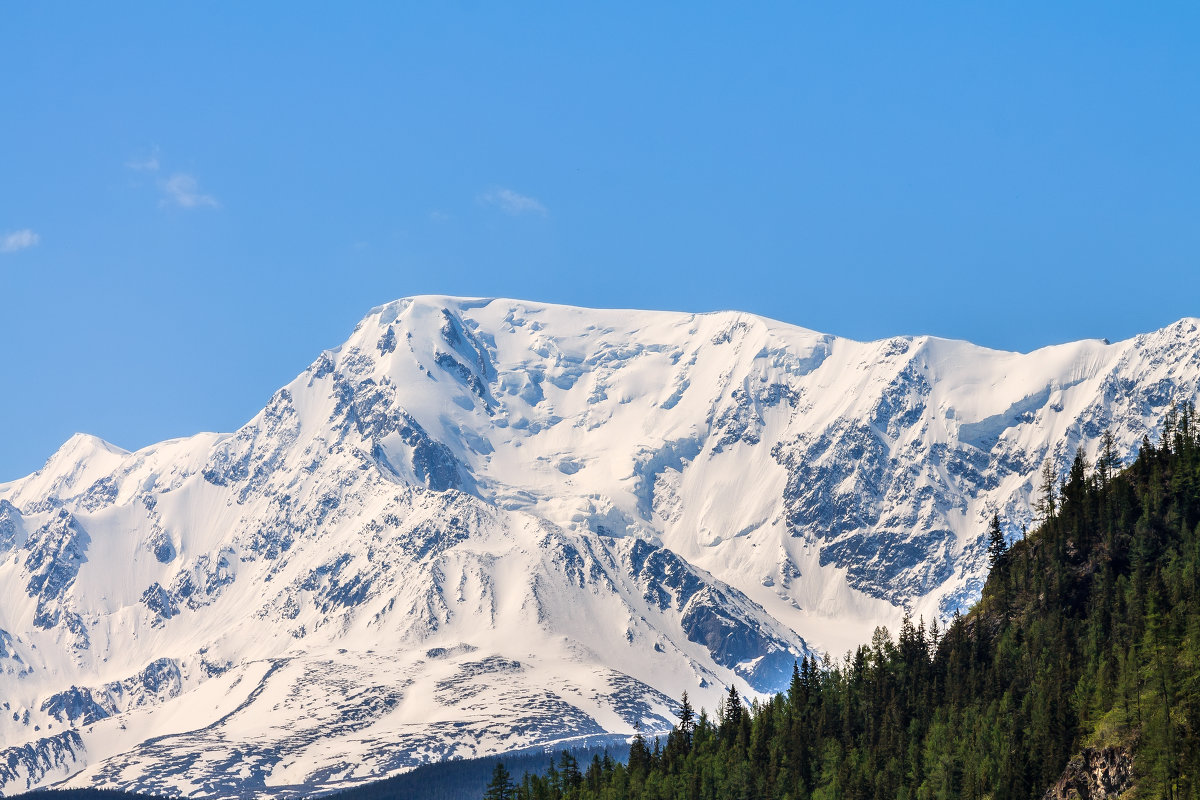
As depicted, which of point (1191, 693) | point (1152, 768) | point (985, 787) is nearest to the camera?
point (1152, 768)

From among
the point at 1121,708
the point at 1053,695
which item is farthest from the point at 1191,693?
the point at 1053,695

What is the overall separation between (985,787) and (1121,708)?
19.3m

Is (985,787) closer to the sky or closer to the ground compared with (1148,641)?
closer to the ground

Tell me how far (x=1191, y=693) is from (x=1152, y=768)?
14197 mm

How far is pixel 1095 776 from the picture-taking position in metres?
177

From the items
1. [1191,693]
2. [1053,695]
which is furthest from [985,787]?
[1191,693]

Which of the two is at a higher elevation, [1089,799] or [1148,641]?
[1148,641]

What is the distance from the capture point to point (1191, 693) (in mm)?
176250

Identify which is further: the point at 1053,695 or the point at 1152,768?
the point at 1053,695

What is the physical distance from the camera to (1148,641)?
631 ft

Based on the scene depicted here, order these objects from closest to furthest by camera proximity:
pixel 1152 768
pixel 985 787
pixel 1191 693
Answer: pixel 1152 768 → pixel 1191 693 → pixel 985 787

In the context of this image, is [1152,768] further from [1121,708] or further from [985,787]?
[985,787]

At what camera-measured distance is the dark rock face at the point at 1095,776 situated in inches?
6816

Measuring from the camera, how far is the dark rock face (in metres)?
173
